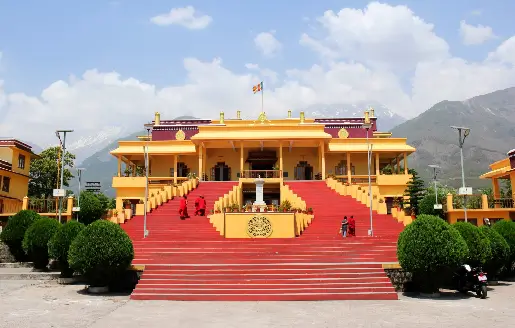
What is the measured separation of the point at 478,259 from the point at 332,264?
4.65m

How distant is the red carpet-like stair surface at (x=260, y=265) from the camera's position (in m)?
13.5

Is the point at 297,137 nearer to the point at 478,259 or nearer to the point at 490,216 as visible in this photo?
the point at 490,216

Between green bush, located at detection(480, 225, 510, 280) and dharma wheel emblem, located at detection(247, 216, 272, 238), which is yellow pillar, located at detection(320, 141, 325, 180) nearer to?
dharma wheel emblem, located at detection(247, 216, 272, 238)

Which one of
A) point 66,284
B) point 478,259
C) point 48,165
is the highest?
point 48,165

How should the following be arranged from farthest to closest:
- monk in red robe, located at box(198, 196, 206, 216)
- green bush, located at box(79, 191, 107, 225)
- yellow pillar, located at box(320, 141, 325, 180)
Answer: green bush, located at box(79, 191, 107, 225), yellow pillar, located at box(320, 141, 325, 180), monk in red robe, located at box(198, 196, 206, 216)

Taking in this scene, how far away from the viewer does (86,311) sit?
11461 mm

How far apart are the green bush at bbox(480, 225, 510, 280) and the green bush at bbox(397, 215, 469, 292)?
3299 millimetres

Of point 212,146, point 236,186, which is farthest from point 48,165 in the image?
point 236,186

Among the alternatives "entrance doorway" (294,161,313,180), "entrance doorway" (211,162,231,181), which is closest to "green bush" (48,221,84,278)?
"entrance doorway" (211,162,231,181)

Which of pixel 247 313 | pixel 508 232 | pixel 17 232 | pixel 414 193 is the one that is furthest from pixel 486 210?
pixel 17 232

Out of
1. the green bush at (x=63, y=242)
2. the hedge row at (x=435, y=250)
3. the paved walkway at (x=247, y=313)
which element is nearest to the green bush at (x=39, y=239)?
the green bush at (x=63, y=242)

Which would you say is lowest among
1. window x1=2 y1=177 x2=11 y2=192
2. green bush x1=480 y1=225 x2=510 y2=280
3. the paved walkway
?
the paved walkway

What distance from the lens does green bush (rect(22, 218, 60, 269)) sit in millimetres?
18578

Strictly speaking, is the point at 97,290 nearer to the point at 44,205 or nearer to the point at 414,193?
the point at 44,205
